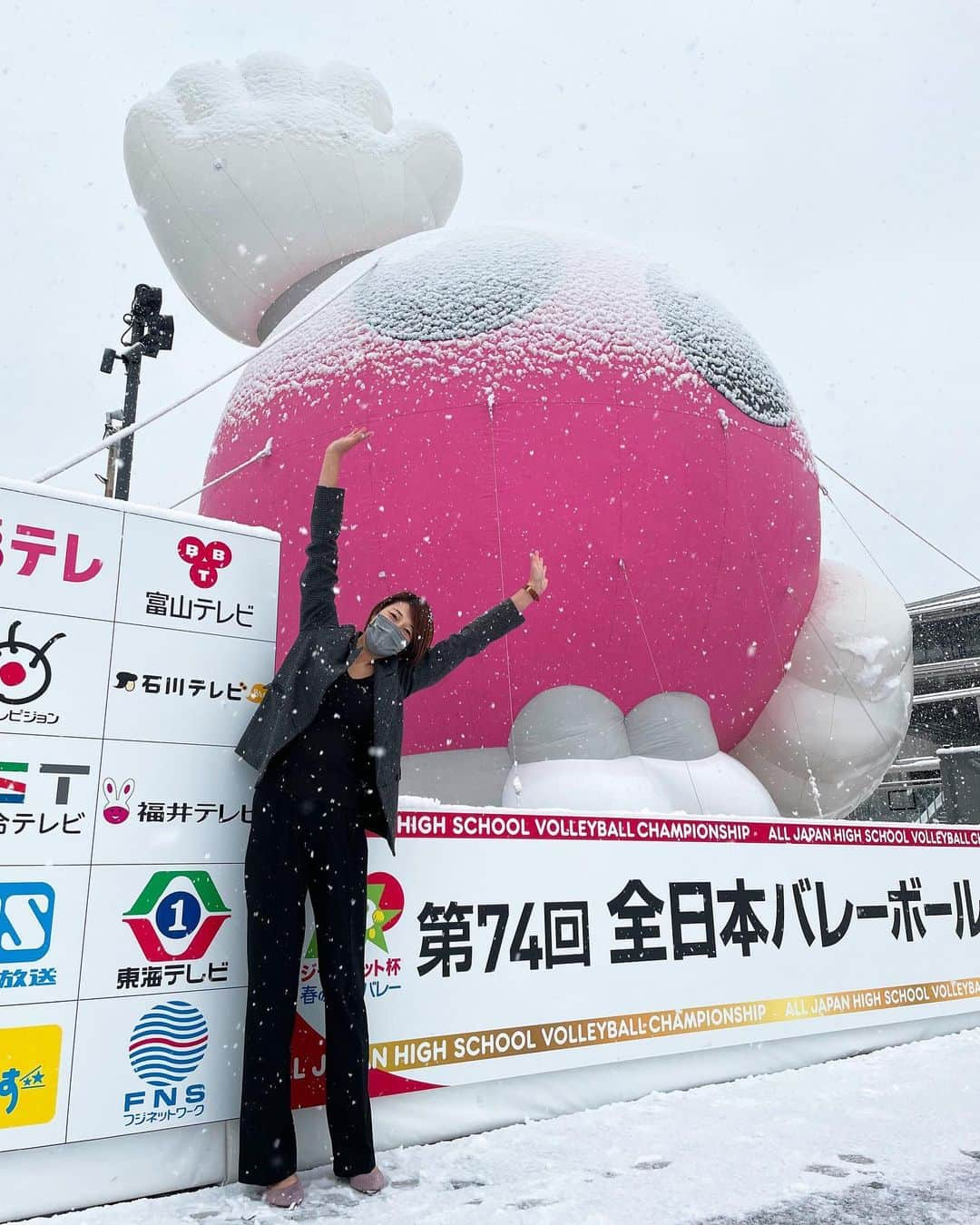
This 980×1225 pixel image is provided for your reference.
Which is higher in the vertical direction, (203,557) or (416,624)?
(203,557)

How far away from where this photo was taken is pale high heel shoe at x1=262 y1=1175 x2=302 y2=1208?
202 centimetres

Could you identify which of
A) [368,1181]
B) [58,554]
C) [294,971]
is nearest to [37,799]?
[58,554]

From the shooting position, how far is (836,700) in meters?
5.66

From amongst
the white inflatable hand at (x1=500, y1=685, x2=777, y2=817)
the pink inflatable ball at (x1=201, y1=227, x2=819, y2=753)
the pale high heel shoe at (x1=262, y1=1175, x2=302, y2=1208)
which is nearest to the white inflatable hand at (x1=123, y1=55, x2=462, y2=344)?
the pink inflatable ball at (x1=201, y1=227, x2=819, y2=753)

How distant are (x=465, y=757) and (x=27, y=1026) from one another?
2.78 metres

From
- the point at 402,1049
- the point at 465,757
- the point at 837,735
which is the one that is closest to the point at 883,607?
the point at 837,735

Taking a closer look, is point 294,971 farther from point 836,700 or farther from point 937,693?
point 937,693

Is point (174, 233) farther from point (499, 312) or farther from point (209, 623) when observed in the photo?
point (209, 623)

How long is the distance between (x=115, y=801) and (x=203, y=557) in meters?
Answer: 0.67

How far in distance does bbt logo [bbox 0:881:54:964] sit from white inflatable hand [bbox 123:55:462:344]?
5038mm

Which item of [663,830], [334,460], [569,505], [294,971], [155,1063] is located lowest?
[155,1063]

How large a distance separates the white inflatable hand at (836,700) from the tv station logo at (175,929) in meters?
4.04

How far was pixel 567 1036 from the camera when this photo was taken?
2.86m

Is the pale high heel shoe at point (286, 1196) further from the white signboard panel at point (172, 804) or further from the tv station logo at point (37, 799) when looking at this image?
the tv station logo at point (37, 799)
